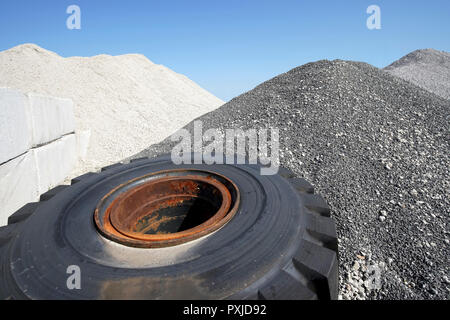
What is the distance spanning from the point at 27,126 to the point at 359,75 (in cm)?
623

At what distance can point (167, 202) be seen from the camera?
2.48 metres

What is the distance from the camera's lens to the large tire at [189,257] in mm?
1187

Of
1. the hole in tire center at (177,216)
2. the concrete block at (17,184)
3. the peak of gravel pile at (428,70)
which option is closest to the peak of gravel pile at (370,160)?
the hole in tire center at (177,216)

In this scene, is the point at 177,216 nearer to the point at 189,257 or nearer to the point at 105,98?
the point at 189,257

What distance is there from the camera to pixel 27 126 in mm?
3574

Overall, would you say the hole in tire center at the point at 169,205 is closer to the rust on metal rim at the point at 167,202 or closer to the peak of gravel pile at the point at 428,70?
the rust on metal rim at the point at 167,202

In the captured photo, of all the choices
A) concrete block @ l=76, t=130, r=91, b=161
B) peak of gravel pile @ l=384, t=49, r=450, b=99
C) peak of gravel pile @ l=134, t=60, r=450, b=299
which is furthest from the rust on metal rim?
peak of gravel pile @ l=384, t=49, r=450, b=99

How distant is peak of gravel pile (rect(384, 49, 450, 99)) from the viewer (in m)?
10.9

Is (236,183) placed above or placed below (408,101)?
below

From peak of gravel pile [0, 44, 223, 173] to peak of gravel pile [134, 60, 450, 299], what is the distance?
2459 mm

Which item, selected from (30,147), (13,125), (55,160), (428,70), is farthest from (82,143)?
(428,70)

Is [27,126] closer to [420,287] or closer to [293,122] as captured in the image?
[293,122]

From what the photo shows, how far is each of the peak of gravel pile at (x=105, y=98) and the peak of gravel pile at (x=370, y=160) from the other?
2.46 metres
